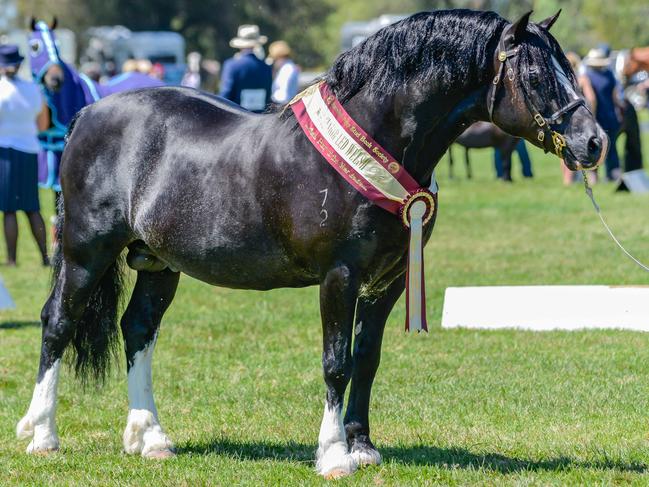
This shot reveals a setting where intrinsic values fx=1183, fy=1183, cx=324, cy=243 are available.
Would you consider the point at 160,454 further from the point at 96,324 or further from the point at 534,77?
the point at 534,77

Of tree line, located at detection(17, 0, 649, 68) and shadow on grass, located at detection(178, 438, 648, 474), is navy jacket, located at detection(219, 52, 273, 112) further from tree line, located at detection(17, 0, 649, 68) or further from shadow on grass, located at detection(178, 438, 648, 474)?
tree line, located at detection(17, 0, 649, 68)

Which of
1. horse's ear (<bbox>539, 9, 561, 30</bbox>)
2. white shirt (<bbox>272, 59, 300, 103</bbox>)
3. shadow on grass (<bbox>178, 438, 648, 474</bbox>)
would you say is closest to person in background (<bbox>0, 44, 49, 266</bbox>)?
white shirt (<bbox>272, 59, 300, 103</bbox>)

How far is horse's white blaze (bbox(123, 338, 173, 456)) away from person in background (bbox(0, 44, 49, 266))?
23.4 feet

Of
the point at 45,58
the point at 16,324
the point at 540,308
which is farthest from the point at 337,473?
the point at 45,58

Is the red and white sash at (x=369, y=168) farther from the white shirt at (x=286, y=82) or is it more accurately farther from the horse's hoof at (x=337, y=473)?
the white shirt at (x=286, y=82)

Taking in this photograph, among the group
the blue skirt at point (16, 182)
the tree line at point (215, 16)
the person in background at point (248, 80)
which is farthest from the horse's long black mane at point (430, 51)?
the tree line at point (215, 16)

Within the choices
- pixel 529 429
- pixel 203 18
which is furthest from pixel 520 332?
pixel 203 18

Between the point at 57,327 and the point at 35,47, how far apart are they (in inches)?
340

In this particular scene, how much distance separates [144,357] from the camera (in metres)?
6.20

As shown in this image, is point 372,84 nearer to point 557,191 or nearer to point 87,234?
point 87,234

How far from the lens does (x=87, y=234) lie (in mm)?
5996

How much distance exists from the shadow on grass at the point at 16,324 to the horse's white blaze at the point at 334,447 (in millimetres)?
5356

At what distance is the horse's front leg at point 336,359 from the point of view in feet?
17.1

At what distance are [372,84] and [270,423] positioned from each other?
2306mm
